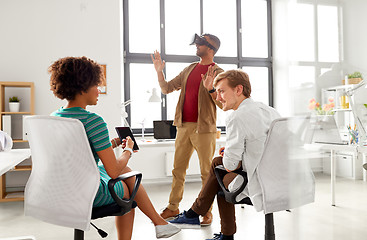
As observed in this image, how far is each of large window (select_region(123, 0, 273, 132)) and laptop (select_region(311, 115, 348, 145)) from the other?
13.2 feet

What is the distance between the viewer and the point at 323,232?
0.35m

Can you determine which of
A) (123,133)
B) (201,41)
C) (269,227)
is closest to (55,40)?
(201,41)

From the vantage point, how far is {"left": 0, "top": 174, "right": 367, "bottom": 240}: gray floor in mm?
313

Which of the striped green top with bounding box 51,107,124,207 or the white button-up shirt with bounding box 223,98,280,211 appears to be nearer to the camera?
the striped green top with bounding box 51,107,124,207

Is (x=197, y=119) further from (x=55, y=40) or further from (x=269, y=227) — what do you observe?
(x=55, y=40)

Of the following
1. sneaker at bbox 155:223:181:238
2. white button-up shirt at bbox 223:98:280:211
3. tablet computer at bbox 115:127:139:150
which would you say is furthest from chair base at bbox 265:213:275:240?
tablet computer at bbox 115:127:139:150

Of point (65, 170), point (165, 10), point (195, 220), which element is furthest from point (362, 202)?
point (165, 10)

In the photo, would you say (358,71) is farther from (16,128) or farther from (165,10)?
(165,10)

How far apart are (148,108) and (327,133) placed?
4.38 m

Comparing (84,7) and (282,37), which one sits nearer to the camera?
(282,37)

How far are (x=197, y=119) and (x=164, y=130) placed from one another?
3.70 feet

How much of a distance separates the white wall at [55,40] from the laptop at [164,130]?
0.75 m

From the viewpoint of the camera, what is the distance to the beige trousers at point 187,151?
8.02 feet

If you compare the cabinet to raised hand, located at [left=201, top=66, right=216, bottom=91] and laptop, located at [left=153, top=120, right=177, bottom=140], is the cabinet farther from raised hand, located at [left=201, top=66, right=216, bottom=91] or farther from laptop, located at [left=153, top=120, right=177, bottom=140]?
raised hand, located at [left=201, top=66, right=216, bottom=91]
